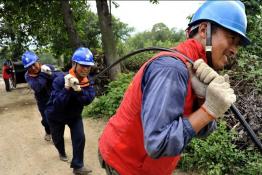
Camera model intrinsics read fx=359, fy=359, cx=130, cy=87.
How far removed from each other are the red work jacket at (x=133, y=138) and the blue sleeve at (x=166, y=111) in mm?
174

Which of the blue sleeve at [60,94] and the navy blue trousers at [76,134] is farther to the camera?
the navy blue trousers at [76,134]

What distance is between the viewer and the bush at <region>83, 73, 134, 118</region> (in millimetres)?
8734

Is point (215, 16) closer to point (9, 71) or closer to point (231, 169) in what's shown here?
point (231, 169)

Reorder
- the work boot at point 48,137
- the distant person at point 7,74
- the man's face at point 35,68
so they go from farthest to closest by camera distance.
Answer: the distant person at point 7,74 < the work boot at point 48,137 < the man's face at point 35,68

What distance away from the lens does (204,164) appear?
5008mm

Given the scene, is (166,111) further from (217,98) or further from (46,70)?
(46,70)

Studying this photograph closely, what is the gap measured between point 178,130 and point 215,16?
2.23ft

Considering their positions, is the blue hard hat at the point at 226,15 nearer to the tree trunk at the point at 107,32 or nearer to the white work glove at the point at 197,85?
the white work glove at the point at 197,85

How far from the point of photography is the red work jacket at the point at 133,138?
2053mm

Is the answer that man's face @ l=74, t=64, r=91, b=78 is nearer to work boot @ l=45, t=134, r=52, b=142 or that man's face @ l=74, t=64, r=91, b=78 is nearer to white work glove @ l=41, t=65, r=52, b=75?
white work glove @ l=41, t=65, r=52, b=75

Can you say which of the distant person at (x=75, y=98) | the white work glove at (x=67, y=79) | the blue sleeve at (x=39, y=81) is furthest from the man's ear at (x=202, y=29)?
the blue sleeve at (x=39, y=81)

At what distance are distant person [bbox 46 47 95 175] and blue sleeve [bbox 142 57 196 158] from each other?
297 cm

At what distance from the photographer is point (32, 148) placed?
7.33 m

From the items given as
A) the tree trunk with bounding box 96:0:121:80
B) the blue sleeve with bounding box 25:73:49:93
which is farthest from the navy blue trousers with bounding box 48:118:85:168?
the tree trunk with bounding box 96:0:121:80
